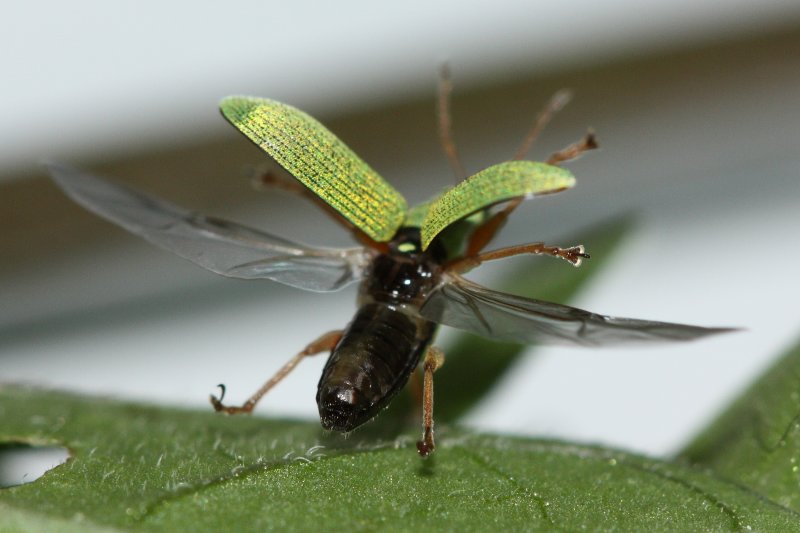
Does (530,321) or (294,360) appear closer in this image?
(530,321)

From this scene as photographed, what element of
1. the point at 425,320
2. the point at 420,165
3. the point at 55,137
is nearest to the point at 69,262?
the point at 55,137

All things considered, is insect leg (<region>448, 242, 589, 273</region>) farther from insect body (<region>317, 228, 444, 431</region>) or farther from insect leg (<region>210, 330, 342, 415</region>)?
insect leg (<region>210, 330, 342, 415</region>)

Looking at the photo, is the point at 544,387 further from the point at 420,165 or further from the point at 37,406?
the point at 37,406

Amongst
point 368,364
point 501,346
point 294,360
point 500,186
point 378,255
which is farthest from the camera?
point 501,346

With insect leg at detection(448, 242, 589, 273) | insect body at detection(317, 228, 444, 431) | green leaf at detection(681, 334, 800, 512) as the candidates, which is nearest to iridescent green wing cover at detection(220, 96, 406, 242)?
insect body at detection(317, 228, 444, 431)

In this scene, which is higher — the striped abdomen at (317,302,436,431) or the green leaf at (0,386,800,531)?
the striped abdomen at (317,302,436,431)

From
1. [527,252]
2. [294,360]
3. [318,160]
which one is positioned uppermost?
A: [318,160]

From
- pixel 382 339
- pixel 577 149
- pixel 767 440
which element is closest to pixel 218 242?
pixel 382 339

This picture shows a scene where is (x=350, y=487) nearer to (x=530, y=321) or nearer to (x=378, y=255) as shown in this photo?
(x=530, y=321)
